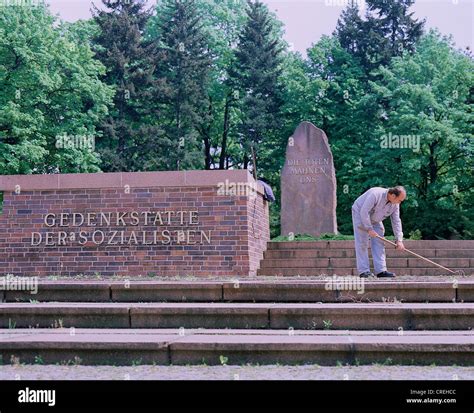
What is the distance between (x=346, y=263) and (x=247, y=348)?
692 centimetres

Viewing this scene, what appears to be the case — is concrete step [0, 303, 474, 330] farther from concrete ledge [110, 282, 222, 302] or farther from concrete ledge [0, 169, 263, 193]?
concrete ledge [0, 169, 263, 193]

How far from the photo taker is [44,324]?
6660mm

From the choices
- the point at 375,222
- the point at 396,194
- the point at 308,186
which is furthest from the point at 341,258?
the point at 308,186

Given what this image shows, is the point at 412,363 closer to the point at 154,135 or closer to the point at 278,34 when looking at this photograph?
the point at 154,135

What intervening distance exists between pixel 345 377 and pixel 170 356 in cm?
153

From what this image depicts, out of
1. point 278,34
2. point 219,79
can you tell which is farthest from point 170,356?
point 278,34

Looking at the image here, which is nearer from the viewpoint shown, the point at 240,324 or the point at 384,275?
the point at 240,324

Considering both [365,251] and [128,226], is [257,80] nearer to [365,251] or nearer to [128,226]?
[128,226]

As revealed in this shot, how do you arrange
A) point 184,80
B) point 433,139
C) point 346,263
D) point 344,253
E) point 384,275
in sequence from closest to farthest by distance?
point 384,275 < point 346,263 < point 344,253 < point 433,139 < point 184,80

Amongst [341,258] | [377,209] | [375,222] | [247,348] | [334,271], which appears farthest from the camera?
[341,258]

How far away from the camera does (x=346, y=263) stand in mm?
12000

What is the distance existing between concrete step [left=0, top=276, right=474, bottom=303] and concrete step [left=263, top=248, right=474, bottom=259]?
5.15 m

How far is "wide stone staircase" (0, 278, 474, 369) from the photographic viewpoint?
5320 millimetres

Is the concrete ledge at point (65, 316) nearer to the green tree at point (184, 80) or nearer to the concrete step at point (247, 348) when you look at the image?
the concrete step at point (247, 348)
